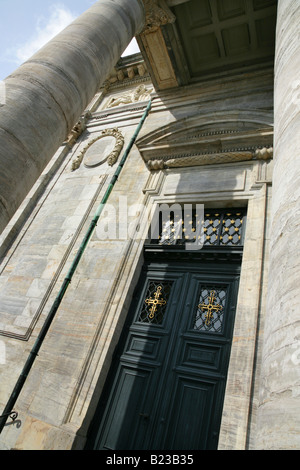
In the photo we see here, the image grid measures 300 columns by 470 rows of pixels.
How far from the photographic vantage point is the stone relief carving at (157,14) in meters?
→ 7.29

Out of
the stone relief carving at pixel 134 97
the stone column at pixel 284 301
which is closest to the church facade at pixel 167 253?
the stone column at pixel 284 301

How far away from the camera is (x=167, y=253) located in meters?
5.32

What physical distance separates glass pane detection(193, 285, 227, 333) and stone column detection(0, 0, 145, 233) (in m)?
3.10

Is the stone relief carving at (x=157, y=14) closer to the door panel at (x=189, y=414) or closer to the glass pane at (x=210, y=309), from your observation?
the glass pane at (x=210, y=309)

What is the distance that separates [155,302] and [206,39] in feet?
24.3

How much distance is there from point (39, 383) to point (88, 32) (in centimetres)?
586

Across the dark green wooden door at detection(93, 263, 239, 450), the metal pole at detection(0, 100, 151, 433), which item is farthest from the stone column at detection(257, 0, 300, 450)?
the metal pole at detection(0, 100, 151, 433)

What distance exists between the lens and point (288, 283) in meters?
1.60

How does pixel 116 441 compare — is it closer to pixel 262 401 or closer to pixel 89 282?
pixel 89 282

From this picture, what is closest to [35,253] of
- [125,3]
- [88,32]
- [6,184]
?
[6,184]

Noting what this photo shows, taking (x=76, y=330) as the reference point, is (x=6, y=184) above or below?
above

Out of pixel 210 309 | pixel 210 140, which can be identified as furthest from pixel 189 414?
pixel 210 140

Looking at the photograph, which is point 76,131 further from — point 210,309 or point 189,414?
point 189,414

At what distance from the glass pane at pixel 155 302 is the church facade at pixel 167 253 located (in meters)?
0.02
